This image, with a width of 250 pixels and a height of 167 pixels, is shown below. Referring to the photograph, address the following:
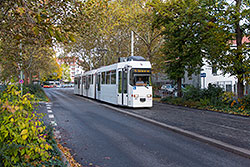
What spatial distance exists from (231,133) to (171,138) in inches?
94.5

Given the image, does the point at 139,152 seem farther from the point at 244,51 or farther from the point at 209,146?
the point at 244,51

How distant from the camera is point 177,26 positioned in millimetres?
19984

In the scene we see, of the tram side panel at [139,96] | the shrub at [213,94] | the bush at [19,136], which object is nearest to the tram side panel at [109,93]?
the tram side panel at [139,96]

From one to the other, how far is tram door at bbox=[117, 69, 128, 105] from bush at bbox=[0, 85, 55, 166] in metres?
12.9

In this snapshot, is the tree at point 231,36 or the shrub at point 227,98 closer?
the tree at point 231,36

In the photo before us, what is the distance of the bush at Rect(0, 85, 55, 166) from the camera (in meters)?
3.17

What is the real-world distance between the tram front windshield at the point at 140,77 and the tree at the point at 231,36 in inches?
200

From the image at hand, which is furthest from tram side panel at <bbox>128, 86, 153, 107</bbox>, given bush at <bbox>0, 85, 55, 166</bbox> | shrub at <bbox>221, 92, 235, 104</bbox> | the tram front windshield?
bush at <bbox>0, 85, 55, 166</bbox>

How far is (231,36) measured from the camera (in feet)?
52.4

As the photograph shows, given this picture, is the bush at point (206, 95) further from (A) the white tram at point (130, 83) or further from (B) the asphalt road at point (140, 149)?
(B) the asphalt road at point (140, 149)

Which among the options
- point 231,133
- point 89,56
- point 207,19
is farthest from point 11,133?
point 89,56

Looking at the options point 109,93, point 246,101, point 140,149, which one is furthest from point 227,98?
point 140,149

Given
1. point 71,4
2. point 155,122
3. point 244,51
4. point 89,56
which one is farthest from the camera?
point 89,56

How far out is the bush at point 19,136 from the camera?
317cm
